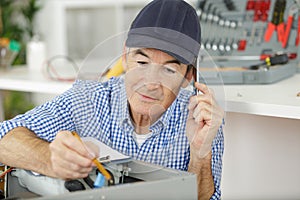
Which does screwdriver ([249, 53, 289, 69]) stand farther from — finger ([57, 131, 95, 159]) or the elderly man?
finger ([57, 131, 95, 159])

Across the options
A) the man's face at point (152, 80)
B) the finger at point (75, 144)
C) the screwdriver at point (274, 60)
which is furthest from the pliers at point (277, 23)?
the finger at point (75, 144)

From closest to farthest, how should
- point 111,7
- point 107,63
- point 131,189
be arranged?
point 131,189, point 107,63, point 111,7

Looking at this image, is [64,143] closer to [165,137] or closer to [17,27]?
[165,137]

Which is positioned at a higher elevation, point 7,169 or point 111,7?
point 111,7

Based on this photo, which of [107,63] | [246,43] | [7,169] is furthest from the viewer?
[246,43]

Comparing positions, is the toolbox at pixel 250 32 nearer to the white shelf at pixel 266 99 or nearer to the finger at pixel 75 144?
the white shelf at pixel 266 99

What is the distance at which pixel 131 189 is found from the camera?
1.00 meters

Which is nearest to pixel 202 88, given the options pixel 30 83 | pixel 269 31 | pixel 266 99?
pixel 266 99

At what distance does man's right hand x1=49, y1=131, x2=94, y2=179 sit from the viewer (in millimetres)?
1050

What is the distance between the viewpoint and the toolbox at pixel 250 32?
6.75ft

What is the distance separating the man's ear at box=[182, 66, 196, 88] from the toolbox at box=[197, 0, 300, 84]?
2.09 feet

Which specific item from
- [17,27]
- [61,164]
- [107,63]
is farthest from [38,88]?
[17,27]

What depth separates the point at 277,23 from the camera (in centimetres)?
208

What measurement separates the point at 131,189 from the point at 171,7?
1.56 ft
